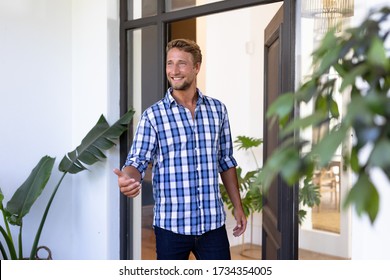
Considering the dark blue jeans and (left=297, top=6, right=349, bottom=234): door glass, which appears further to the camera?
(left=297, top=6, right=349, bottom=234): door glass

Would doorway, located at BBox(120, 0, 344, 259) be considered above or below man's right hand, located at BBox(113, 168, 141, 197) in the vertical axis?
above

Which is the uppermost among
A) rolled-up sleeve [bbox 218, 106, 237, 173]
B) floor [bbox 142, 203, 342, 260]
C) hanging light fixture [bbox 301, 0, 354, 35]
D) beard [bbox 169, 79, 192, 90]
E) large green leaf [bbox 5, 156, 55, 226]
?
hanging light fixture [bbox 301, 0, 354, 35]

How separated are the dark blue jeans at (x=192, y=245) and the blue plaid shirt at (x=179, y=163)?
0.09 feet

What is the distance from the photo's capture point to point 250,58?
428cm

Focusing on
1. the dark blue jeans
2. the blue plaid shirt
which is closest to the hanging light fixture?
the blue plaid shirt

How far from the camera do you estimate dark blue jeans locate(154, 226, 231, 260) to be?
2236 mm

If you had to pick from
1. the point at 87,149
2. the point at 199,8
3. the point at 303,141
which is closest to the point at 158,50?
Result: the point at 199,8

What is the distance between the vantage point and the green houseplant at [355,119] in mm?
601

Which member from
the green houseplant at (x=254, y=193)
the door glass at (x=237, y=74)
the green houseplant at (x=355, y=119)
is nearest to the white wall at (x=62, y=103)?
the door glass at (x=237, y=74)

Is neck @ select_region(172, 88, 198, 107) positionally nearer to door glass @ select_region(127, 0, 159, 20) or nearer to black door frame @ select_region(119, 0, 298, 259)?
black door frame @ select_region(119, 0, 298, 259)

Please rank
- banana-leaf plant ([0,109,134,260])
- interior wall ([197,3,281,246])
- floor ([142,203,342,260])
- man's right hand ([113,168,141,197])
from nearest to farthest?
man's right hand ([113,168,141,197])
banana-leaf plant ([0,109,134,260])
floor ([142,203,342,260])
interior wall ([197,3,281,246])

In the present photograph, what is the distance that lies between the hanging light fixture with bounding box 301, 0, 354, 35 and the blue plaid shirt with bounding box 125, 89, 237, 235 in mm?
712

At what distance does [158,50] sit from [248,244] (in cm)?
165

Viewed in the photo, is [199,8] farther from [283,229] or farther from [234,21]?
[234,21]
